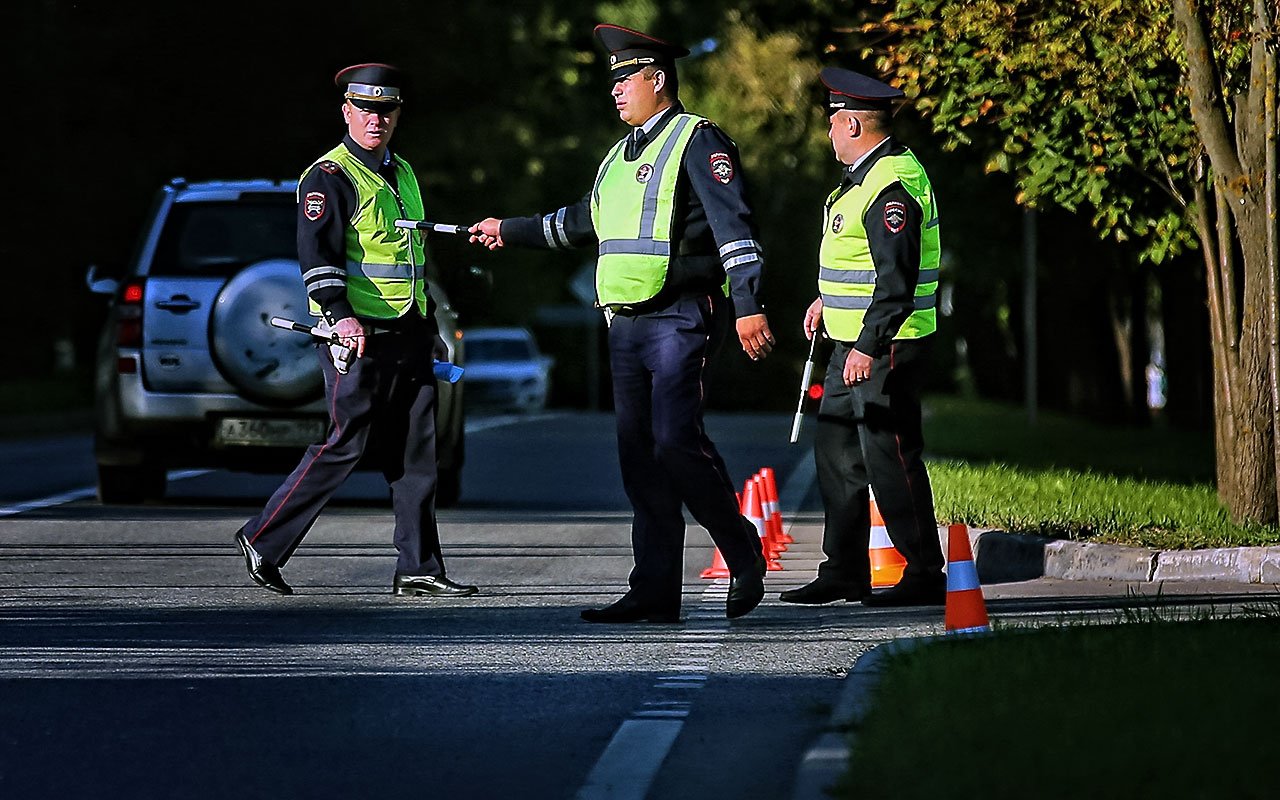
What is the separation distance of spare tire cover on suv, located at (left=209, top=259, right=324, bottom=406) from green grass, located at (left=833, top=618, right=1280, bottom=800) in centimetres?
618

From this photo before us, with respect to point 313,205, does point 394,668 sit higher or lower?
lower

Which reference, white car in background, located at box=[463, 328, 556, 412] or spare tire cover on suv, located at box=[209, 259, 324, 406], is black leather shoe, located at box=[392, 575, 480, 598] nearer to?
spare tire cover on suv, located at box=[209, 259, 324, 406]

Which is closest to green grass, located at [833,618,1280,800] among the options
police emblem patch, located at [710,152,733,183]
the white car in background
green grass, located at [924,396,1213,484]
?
police emblem patch, located at [710,152,733,183]

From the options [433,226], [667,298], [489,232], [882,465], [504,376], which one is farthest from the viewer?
[504,376]

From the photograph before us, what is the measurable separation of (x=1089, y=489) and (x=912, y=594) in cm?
441

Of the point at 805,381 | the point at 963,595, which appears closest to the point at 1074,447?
the point at 805,381

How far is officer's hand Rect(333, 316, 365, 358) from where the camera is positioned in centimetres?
969

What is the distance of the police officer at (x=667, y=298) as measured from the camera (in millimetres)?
8836

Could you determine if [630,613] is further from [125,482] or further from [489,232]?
[125,482]

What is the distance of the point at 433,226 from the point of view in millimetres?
9578

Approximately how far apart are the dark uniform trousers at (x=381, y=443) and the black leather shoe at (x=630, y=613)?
1072mm

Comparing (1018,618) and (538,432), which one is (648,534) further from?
(538,432)

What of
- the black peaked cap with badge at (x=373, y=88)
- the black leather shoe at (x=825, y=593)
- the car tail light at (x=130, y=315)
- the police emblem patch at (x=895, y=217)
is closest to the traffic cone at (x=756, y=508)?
the black leather shoe at (x=825, y=593)

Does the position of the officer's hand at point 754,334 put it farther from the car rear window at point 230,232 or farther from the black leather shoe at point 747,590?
the car rear window at point 230,232
